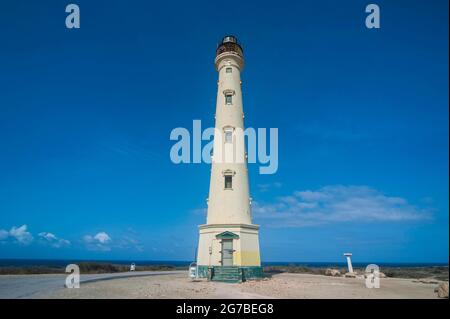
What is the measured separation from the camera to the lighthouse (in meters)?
21.3

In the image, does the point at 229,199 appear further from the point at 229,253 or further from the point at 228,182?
the point at 229,253

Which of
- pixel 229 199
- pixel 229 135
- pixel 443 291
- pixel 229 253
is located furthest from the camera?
pixel 229 135

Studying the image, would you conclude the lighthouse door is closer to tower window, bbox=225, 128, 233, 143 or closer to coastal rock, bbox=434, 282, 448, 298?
tower window, bbox=225, 128, 233, 143

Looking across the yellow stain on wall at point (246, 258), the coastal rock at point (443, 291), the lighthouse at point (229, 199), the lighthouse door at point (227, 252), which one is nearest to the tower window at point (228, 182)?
the lighthouse at point (229, 199)

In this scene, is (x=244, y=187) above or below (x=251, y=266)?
above

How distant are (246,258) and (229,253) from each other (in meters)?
1.19

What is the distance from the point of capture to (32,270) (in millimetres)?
26672

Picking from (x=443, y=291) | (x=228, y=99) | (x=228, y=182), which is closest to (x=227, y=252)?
(x=228, y=182)

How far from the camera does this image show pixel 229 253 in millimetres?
21438

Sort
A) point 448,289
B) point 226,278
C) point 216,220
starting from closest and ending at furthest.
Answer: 1. point 448,289
2. point 226,278
3. point 216,220
